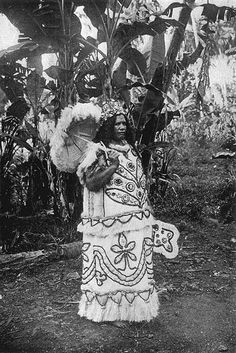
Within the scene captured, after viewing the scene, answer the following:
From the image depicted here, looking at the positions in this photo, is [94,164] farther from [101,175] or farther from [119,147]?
[119,147]

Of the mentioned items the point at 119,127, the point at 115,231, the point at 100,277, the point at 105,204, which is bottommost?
the point at 100,277

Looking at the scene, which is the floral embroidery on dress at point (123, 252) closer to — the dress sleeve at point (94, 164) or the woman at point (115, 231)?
the woman at point (115, 231)

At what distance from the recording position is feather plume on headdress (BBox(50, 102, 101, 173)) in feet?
7.27

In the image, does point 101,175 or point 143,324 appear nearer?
point 101,175

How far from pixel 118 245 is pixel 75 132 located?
0.70 metres

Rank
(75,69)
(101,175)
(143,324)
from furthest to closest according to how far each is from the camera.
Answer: (75,69)
(143,324)
(101,175)

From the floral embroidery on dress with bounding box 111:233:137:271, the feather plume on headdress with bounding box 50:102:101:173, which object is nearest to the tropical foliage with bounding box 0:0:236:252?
the feather plume on headdress with bounding box 50:102:101:173

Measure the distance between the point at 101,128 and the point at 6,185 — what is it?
1.79 m

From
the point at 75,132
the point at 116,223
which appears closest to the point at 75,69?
the point at 75,132

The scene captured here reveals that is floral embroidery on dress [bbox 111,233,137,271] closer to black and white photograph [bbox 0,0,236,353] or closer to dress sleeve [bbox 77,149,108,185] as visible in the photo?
black and white photograph [bbox 0,0,236,353]

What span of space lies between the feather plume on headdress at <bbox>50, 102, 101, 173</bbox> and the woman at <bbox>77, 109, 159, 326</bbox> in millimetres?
80

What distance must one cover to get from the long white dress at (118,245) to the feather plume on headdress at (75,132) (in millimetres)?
128

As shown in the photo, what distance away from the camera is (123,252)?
2.25m

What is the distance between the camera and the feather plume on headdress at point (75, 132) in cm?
221
